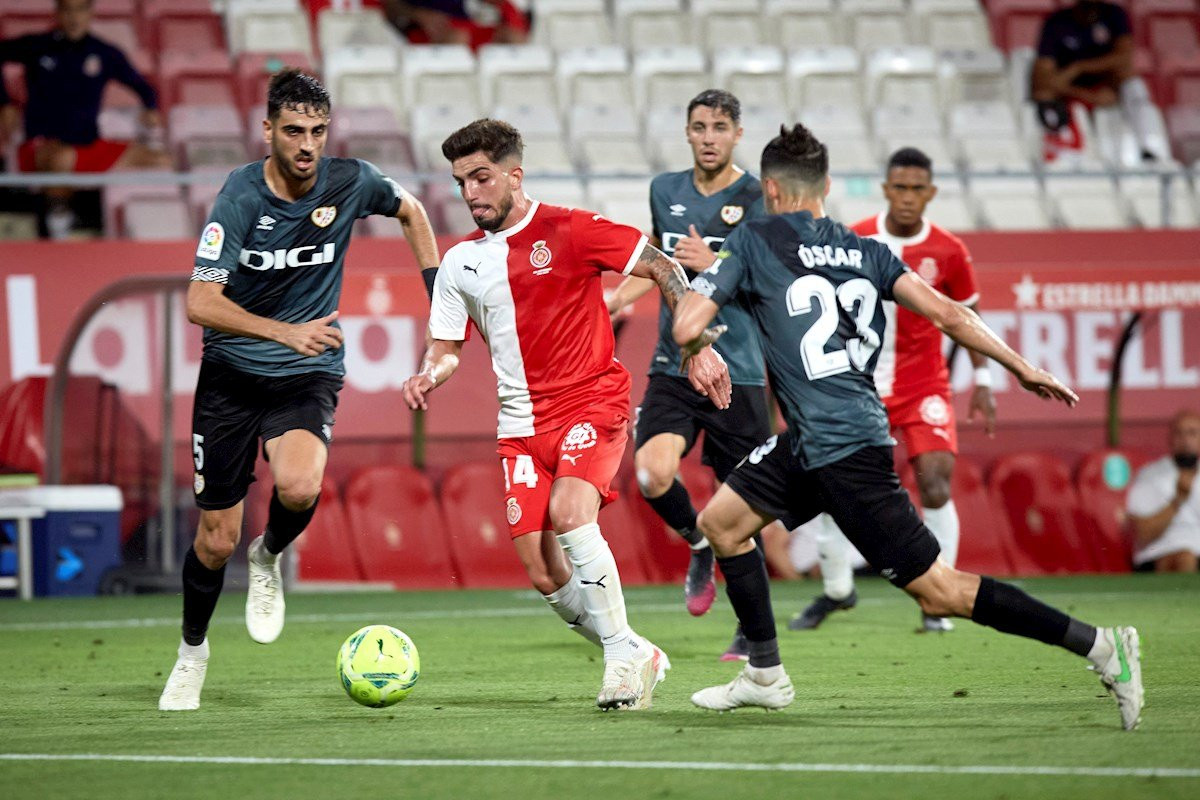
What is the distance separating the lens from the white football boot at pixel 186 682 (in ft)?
22.6

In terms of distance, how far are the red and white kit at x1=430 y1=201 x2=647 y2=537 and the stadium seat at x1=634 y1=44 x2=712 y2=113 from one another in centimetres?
941

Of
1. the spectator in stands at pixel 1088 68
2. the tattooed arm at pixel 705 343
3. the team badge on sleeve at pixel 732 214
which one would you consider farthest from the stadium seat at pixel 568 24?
the tattooed arm at pixel 705 343

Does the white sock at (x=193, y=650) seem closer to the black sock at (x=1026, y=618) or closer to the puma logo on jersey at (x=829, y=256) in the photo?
the puma logo on jersey at (x=829, y=256)

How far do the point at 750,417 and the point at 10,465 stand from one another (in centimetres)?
696

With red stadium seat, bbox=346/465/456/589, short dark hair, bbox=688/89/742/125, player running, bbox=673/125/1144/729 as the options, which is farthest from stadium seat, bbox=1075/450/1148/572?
player running, bbox=673/125/1144/729

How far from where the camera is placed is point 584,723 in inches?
246

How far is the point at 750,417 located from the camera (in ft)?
28.5

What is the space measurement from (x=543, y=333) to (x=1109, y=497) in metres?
9.11

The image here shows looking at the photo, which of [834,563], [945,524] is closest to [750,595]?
[834,563]

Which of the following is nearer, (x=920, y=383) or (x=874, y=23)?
(x=920, y=383)

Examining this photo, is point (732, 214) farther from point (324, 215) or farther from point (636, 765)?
point (636, 765)

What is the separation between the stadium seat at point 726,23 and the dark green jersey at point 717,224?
8573mm

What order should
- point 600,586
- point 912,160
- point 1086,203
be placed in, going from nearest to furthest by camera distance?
point 600,586, point 912,160, point 1086,203

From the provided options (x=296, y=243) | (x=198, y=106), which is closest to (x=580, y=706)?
(x=296, y=243)
